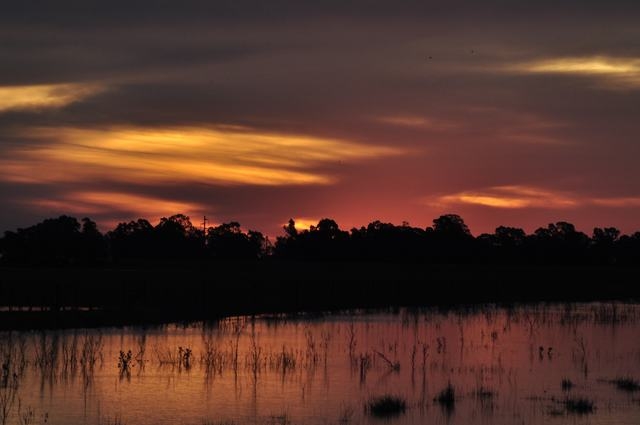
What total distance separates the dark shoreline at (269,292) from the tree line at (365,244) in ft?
52.0

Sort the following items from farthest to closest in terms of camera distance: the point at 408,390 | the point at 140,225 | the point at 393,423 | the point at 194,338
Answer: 1. the point at 140,225
2. the point at 194,338
3. the point at 408,390
4. the point at 393,423

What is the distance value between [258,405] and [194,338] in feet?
54.4

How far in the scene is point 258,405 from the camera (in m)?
22.8

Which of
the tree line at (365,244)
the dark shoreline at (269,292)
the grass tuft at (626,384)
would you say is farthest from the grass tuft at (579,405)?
the tree line at (365,244)

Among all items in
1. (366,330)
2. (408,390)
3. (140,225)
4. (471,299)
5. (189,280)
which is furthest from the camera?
(140,225)

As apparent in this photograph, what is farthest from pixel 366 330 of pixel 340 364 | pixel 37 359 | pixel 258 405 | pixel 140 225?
pixel 140 225

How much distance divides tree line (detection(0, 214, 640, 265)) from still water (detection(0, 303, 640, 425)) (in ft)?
246

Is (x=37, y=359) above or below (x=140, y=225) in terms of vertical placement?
below

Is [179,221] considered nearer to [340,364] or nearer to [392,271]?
[392,271]

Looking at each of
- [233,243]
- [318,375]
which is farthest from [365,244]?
[318,375]

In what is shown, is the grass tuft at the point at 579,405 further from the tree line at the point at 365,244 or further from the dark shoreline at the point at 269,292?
the tree line at the point at 365,244

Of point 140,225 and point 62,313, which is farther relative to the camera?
point 140,225

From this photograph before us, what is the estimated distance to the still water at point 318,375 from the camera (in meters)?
21.5

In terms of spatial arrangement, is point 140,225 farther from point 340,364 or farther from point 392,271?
point 340,364
